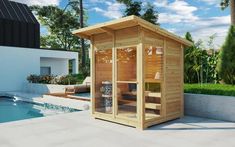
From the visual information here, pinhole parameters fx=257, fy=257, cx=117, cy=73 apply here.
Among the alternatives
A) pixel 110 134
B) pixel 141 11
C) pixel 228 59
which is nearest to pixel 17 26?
pixel 141 11

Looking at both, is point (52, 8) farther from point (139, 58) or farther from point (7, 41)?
point (139, 58)

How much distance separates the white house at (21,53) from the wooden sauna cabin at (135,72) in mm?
13570

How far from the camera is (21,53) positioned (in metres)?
20.9

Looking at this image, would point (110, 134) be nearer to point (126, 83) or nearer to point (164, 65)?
point (126, 83)

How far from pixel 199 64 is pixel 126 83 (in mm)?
6426

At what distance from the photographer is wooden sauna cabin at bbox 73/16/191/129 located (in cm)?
716

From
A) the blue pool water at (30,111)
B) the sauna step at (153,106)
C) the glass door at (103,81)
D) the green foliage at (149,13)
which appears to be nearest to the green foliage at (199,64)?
the sauna step at (153,106)

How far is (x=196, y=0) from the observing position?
23.3 metres

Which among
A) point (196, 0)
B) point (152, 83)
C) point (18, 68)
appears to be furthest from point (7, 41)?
point (152, 83)

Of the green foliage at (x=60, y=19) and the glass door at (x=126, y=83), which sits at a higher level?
the green foliage at (x=60, y=19)

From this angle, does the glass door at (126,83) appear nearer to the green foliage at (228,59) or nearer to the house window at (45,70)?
the green foliage at (228,59)

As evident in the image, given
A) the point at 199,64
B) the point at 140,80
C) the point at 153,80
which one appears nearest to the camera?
the point at 140,80

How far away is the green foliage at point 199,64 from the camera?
1270cm

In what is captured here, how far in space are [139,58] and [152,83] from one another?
3.47 feet
